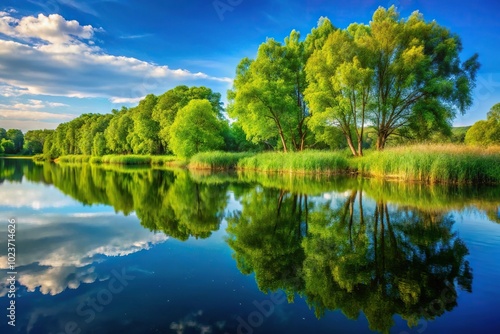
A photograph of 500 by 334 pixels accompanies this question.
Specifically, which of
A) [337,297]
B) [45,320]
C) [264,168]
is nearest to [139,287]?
[45,320]

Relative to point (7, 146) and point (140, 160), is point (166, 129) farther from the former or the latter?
point (7, 146)

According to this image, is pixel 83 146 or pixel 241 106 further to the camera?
pixel 83 146

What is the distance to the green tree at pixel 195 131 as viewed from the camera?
41938 millimetres

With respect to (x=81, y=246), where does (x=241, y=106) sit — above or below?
above

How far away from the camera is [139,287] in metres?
5.12

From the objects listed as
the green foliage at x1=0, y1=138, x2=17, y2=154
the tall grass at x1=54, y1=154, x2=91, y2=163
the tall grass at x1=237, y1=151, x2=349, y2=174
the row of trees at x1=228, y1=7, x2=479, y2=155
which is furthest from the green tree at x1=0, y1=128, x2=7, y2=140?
the row of trees at x1=228, y1=7, x2=479, y2=155

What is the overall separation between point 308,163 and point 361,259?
2091cm

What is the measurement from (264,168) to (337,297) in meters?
26.6

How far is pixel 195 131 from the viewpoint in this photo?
42.5 meters

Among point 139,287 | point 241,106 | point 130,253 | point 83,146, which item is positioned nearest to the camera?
point 139,287

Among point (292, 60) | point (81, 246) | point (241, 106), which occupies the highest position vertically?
point (292, 60)

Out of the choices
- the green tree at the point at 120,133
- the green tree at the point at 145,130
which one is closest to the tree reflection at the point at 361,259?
the green tree at the point at 145,130

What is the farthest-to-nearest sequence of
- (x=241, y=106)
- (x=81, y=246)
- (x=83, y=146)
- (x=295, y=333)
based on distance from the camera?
(x=83, y=146) < (x=241, y=106) < (x=81, y=246) < (x=295, y=333)

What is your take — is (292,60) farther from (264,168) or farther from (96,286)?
(96,286)
